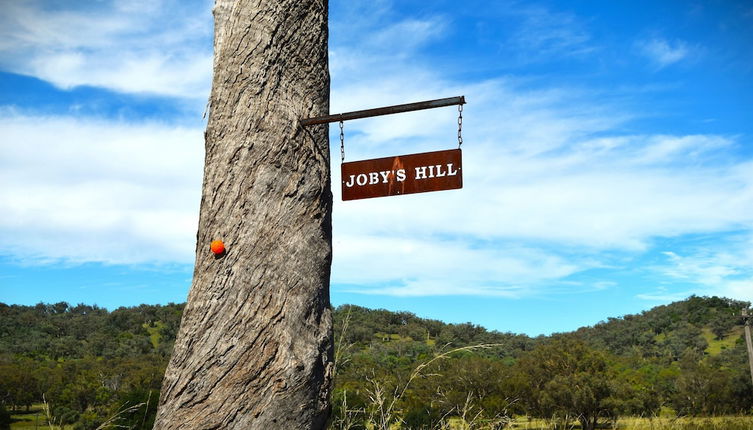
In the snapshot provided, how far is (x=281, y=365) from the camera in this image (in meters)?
3.61

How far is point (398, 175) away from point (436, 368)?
31.7m

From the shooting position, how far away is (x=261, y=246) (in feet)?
12.3

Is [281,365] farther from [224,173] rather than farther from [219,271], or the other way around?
[224,173]

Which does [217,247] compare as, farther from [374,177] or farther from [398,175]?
[398,175]

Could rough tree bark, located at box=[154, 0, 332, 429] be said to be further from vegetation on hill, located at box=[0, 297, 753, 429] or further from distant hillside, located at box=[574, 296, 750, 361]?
distant hillside, located at box=[574, 296, 750, 361]

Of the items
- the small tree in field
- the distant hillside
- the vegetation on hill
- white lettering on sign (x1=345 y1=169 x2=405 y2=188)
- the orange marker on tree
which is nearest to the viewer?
the orange marker on tree

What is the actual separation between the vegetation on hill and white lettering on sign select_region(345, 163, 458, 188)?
1261 mm

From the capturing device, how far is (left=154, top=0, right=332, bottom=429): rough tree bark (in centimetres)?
361

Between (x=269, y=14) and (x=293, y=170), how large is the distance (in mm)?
1162

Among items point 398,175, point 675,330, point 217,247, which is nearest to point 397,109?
point 398,175

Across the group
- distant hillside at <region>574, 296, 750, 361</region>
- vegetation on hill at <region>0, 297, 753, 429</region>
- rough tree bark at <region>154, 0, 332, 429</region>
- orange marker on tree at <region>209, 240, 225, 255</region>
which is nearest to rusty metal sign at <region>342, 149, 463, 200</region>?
rough tree bark at <region>154, 0, 332, 429</region>

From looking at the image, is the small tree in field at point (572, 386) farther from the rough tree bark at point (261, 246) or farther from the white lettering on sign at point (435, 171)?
the rough tree bark at point (261, 246)

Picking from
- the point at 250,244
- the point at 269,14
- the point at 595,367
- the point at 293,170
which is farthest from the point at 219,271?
the point at 595,367

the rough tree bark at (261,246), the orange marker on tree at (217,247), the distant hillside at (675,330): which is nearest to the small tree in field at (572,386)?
the distant hillside at (675,330)
